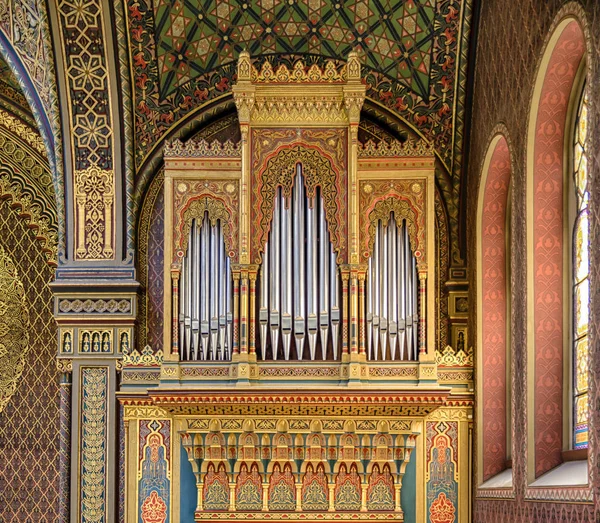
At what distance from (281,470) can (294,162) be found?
3.01m

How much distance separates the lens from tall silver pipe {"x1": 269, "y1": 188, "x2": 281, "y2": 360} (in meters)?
12.0

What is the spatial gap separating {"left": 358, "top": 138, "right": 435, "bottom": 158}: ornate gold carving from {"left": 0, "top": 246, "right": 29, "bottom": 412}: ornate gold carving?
174 inches

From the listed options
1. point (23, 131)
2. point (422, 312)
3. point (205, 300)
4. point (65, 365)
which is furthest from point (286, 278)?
point (23, 131)

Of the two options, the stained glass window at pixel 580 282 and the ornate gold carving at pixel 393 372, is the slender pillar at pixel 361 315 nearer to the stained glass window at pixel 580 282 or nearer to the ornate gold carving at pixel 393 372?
the ornate gold carving at pixel 393 372

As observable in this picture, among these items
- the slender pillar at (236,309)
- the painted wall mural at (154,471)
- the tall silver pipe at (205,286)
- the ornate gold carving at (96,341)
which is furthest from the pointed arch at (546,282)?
the ornate gold carving at (96,341)

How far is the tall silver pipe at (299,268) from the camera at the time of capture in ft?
39.4

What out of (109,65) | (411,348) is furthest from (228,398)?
(109,65)

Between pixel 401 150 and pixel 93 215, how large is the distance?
3.28m

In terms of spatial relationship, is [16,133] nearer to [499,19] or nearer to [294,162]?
[294,162]

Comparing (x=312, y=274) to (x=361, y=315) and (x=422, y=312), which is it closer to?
(x=361, y=315)

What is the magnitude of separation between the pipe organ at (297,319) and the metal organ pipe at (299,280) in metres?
0.01

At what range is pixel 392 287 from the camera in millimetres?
12125

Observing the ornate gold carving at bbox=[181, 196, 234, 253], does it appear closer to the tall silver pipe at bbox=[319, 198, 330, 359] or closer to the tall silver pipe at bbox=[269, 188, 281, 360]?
the tall silver pipe at bbox=[269, 188, 281, 360]

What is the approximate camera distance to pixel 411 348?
12.0 meters
